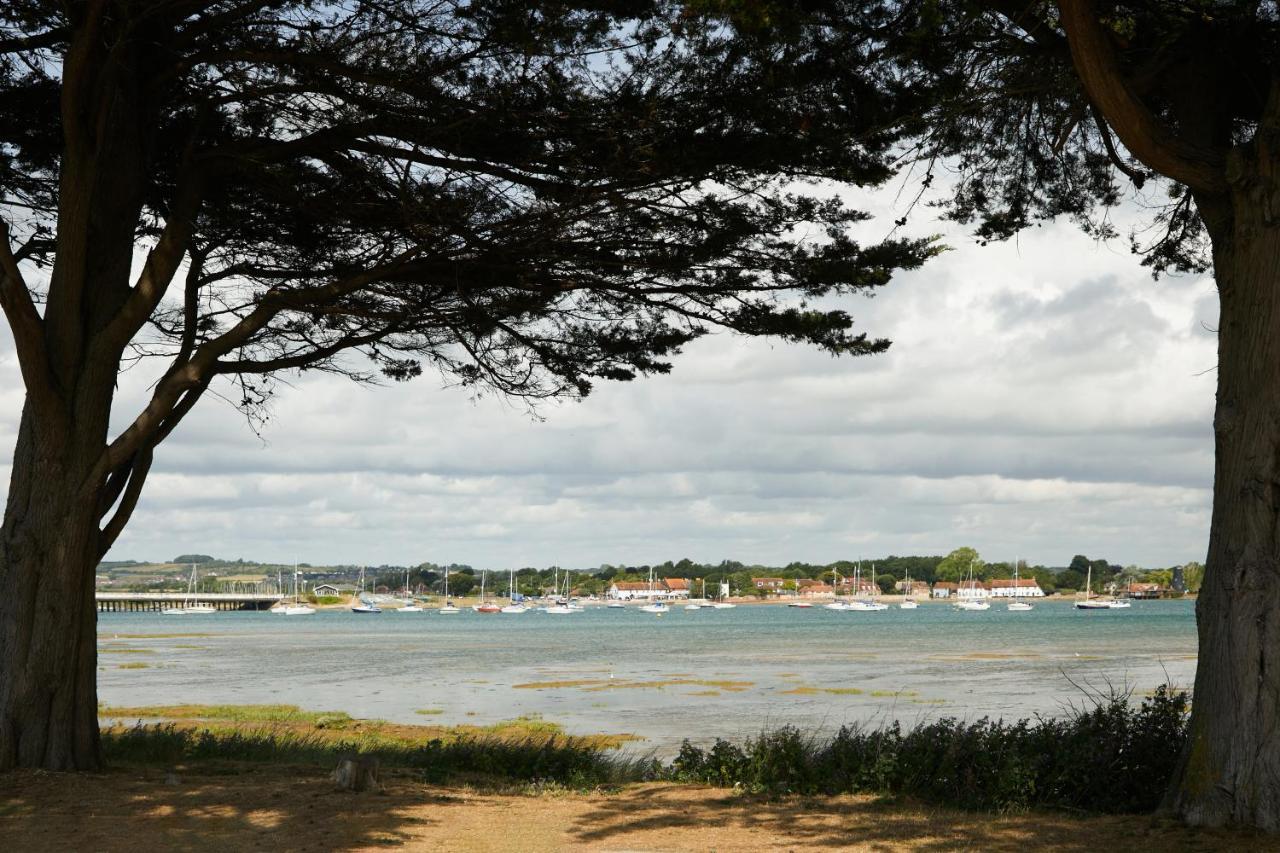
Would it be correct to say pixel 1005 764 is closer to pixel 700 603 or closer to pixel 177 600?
pixel 177 600

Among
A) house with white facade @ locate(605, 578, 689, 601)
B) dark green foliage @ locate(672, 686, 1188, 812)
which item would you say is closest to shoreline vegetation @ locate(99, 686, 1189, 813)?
dark green foliage @ locate(672, 686, 1188, 812)

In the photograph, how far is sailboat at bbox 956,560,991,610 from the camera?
153250 mm

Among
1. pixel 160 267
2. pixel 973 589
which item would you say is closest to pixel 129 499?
pixel 160 267

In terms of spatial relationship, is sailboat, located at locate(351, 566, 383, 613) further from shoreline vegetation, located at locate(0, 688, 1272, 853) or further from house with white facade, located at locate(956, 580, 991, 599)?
shoreline vegetation, located at locate(0, 688, 1272, 853)

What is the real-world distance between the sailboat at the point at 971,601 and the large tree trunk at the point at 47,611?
14880 centimetres

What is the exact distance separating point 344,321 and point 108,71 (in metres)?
2.73

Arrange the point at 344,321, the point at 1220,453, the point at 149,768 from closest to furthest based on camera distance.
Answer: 1. the point at 1220,453
2. the point at 149,768
3. the point at 344,321

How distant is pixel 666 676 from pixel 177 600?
5136 inches

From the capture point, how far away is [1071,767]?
8336 mm

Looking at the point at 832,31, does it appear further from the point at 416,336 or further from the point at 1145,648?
the point at 1145,648

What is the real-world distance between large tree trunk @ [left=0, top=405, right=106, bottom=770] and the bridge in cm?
13862

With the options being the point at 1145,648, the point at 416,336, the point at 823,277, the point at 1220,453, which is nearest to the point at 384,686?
the point at 416,336

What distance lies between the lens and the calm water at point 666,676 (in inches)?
1017

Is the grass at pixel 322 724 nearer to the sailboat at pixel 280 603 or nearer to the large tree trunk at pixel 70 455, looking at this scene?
the large tree trunk at pixel 70 455
